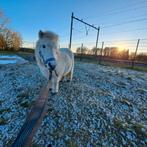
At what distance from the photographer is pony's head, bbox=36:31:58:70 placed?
7.14 feet

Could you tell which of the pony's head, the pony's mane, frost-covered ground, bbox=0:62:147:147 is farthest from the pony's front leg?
the pony's mane

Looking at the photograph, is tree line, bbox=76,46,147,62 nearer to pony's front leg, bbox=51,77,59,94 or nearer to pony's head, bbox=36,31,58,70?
pony's front leg, bbox=51,77,59,94

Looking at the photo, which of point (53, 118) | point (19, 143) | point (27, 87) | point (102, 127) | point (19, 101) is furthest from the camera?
point (27, 87)

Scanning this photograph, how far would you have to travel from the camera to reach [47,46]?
226cm

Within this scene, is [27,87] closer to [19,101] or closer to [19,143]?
[19,101]

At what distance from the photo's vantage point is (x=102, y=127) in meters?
2.08

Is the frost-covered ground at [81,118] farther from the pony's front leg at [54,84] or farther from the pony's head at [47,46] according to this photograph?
the pony's head at [47,46]

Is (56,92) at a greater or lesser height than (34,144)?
greater

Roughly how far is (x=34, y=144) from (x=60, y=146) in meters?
0.40

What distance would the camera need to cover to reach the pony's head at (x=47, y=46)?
85.7 inches

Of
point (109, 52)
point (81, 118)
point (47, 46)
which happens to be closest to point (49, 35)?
point (47, 46)

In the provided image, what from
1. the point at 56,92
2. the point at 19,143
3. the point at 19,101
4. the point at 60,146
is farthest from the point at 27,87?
the point at 19,143

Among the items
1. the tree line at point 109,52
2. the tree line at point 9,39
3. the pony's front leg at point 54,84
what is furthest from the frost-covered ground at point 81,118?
the tree line at point 9,39

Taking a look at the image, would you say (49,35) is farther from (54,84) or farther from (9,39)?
(9,39)
